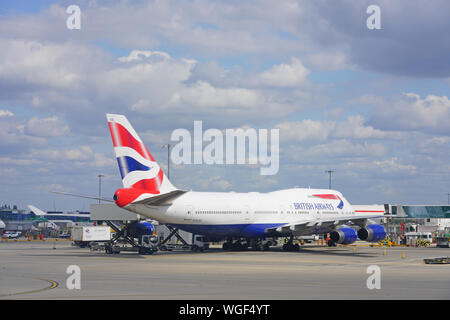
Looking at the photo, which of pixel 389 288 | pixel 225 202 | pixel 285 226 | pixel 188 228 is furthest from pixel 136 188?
pixel 389 288

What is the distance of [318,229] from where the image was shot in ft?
203

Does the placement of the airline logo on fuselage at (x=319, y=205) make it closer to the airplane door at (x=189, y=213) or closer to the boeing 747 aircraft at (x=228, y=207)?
the boeing 747 aircraft at (x=228, y=207)

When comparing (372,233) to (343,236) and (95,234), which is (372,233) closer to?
(343,236)

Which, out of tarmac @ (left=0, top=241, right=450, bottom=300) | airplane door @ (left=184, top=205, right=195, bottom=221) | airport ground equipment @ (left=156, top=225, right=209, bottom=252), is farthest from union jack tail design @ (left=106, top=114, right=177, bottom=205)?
airport ground equipment @ (left=156, top=225, right=209, bottom=252)

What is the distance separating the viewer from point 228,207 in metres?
58.3

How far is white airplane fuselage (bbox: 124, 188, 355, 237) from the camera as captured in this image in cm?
5278

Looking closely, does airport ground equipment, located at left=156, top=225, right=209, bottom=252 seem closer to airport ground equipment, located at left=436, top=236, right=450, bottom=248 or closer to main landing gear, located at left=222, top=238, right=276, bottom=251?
main landing gear, located at left=222, top=238, right=276, bottom=251

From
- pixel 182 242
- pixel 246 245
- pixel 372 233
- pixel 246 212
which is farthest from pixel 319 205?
pixel 182 242

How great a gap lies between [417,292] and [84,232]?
47.7 m

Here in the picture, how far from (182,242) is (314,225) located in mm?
13444

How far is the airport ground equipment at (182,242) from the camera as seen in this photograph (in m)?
61.9

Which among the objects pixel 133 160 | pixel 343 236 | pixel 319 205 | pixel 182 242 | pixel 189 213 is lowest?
pixel 182 242

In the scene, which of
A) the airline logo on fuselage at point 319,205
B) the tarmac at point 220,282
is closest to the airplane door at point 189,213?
the tarmac at point 220,282

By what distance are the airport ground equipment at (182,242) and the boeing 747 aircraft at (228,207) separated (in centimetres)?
→ 158
